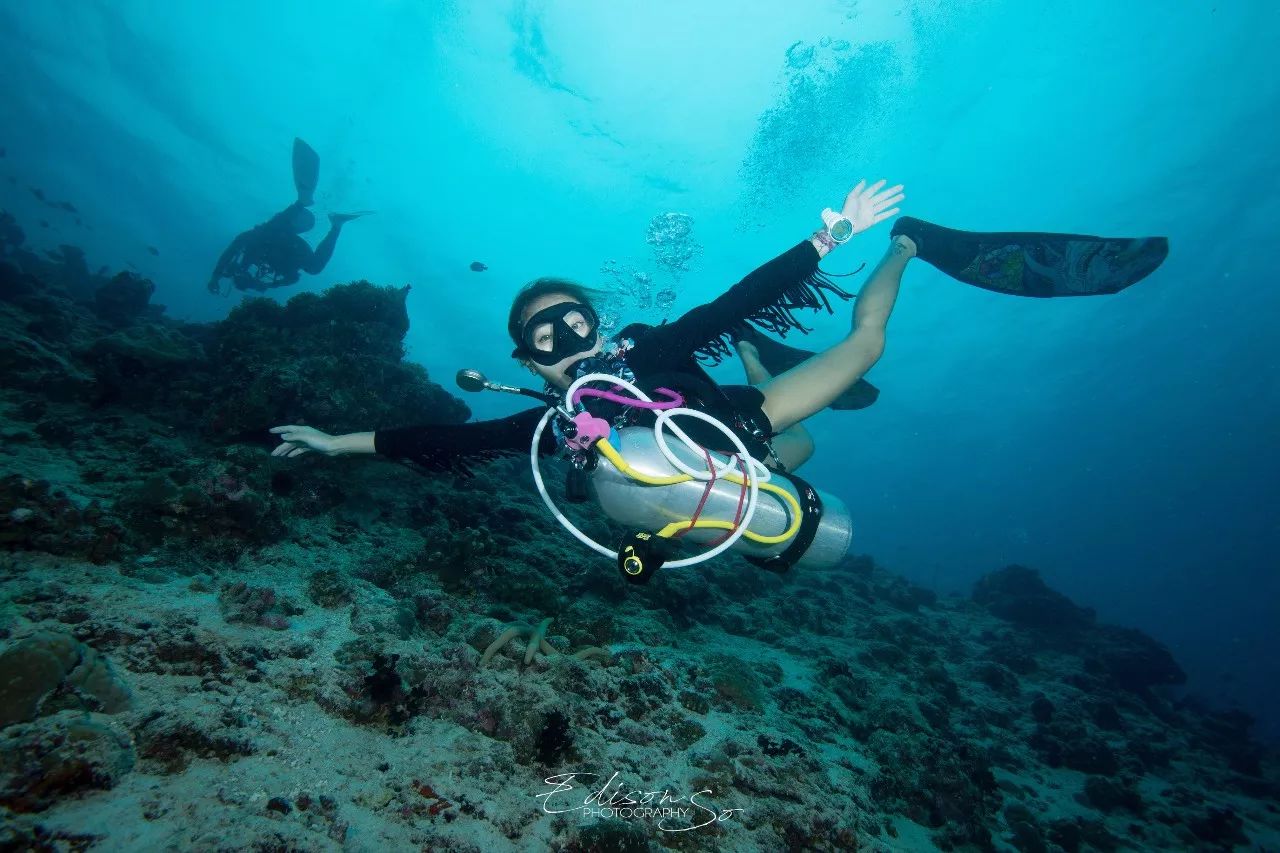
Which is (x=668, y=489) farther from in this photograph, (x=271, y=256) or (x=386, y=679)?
(x=271, y=256)

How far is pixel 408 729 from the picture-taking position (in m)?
3.03

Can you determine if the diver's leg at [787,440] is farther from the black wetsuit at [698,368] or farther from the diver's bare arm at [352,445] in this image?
the diver's bare arm at [352,445]

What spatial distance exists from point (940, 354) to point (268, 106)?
195 feet

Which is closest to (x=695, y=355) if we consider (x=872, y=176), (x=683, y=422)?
(x=683, y=422)

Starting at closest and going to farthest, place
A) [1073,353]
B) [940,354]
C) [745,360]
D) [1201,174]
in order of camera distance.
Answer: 1. [745,360]
2. [1201,174]
3. [1073,353]
4. [940,354]

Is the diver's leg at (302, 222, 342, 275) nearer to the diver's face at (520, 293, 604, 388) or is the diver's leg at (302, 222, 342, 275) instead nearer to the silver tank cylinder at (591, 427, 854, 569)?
the diver's face at (520, 293, 604, 388)

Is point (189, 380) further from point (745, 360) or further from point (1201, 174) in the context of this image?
point (1201, 174)

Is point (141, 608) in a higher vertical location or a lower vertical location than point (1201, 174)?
lower

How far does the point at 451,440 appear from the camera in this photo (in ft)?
12.3

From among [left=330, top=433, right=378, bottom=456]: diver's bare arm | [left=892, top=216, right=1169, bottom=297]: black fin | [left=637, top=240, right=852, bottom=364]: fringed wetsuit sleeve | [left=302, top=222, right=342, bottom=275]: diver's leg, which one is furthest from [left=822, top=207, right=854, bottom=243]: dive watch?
[left=302, top=222, right=342, bottom=275]: diver's leg

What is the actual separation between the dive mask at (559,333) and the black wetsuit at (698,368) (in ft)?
1.06

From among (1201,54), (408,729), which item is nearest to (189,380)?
(408,729)

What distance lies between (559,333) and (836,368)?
7.86ft

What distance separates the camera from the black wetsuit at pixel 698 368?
3.54 meters
